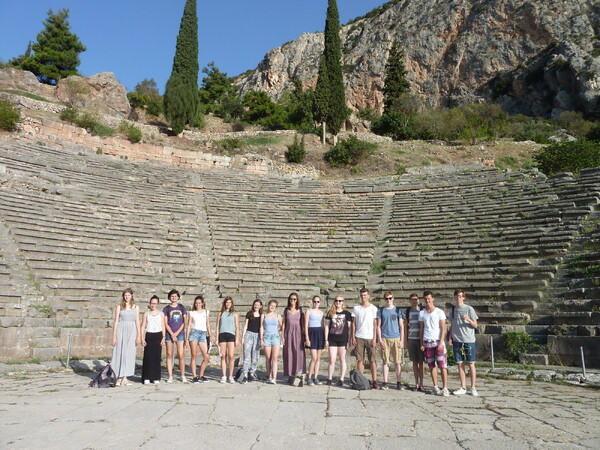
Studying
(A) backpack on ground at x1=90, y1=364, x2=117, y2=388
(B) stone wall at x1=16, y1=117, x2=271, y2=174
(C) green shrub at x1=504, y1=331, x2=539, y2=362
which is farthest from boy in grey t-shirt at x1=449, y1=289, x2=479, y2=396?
(B) stone wall at x1=16, y1=117, x2=271, y2=174

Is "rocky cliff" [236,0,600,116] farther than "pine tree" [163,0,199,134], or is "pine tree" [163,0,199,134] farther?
"rocky cliff" [236,0,600,116]

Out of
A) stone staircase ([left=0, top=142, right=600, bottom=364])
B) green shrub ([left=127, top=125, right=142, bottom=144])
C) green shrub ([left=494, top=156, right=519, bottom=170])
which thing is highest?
green shrub ([left=494, top=156, right=519, bottom=170])

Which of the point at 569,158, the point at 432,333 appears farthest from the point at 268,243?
the point at 569,158

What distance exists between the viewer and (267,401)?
199 inches

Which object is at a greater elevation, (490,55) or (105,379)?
(490,55)

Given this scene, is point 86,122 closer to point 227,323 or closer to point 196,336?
point 196,336

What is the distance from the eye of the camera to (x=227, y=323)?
6.62m

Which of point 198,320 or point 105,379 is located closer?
point 105,379

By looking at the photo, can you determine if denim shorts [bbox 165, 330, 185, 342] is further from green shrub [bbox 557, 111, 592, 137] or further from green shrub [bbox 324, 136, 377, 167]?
green shrub [bbox 557, 111, 592, 137]

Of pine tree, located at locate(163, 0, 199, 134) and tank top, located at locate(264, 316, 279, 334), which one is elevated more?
pine tree, located at locate(163, 0, 199, 134)

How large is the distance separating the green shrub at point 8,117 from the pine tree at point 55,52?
19.4 m

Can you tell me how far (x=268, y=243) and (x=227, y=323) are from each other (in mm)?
7505

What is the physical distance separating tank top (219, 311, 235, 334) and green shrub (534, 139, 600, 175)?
61.8 feet

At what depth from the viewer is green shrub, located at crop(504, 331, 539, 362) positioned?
818 centimetres
